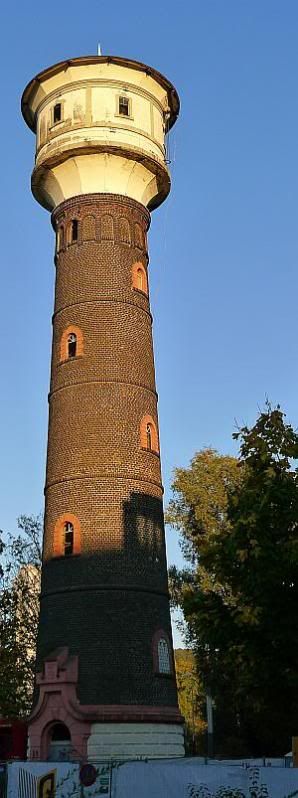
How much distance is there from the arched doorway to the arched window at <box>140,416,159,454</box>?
21.5ft

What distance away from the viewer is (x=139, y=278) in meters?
23.3

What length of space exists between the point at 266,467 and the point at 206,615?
2.53 metres

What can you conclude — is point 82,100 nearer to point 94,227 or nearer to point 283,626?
point 94,227

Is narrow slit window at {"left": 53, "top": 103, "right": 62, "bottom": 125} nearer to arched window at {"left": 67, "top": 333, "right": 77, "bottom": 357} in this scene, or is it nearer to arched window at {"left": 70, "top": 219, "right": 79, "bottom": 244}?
arched window at {"left": 70, "top": 219, "right": 79, "bottom": 244}

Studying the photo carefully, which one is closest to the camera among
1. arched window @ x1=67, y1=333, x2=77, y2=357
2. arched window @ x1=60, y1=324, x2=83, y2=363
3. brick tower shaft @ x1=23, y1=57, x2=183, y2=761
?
brick tower shaft @ x1=23, y1=57, x2=183, y2=761

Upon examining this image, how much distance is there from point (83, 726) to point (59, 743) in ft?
3.43

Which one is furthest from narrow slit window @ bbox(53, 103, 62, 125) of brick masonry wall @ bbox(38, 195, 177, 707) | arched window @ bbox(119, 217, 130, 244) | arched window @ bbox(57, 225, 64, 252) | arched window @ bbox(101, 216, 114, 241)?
arched window @ bbox(119, 217, 130, 244)

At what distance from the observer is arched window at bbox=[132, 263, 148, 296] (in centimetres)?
2303

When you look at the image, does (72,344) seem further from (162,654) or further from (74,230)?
(162,654)

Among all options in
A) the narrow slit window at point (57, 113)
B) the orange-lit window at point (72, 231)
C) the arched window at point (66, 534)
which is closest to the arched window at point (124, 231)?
the orange-lit window at point (72, 231)

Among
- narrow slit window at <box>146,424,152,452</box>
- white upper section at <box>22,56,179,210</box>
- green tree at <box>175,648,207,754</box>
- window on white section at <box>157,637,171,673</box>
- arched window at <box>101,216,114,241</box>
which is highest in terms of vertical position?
white upper section at <box>22,56,179,210</box>

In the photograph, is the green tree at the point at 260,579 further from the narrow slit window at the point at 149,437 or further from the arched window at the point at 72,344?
the arched window at the point at 72,344

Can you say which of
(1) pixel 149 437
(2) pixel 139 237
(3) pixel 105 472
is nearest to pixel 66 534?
(3) pixel 105 472

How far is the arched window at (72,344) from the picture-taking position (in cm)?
2211
